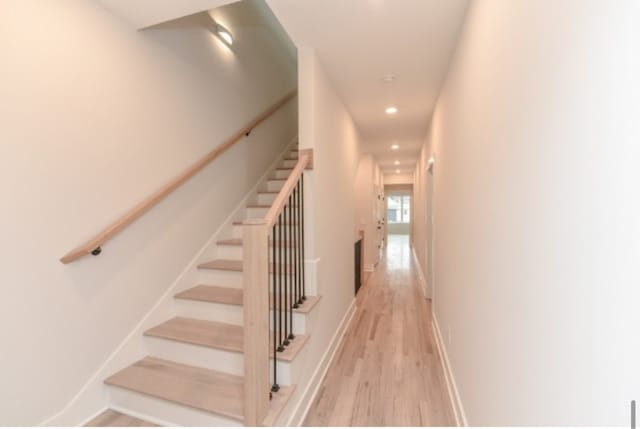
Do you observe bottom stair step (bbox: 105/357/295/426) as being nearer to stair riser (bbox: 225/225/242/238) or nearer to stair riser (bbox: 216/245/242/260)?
stair riser (bbox: 216/245/242/260)

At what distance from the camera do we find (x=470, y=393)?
5.47 feet

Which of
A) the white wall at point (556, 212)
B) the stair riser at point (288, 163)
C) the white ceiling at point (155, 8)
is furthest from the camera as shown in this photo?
the stair riser at point (288, 163)

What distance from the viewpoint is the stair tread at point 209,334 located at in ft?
6.16

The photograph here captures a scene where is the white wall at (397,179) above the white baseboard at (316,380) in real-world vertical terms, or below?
above

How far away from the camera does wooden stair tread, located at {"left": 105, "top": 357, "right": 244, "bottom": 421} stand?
1618 mm

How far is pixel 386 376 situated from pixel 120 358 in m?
1.95

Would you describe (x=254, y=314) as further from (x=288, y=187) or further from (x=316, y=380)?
(x=316, y=380)

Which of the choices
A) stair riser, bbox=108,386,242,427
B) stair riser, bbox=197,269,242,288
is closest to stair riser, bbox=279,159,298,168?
stair riser, bbox=197,269,242,288

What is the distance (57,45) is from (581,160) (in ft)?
7.59

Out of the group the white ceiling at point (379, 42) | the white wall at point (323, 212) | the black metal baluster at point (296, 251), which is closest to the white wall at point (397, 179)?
the white ceiling at point (379, 42)

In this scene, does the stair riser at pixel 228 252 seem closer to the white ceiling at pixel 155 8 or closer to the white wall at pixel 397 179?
the white ceiling at pixel 155 8

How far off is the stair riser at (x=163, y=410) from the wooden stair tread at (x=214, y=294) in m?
0.68

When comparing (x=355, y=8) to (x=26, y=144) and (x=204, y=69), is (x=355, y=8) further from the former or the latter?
(x=26, y=144)

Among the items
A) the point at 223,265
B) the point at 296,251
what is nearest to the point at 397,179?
the point at 223,265
